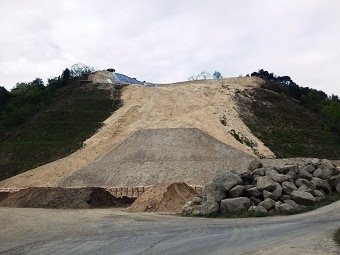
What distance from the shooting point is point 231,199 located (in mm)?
17656

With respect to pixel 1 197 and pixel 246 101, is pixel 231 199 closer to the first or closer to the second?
pixel 1 197

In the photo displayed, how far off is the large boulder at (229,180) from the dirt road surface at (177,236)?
284cm

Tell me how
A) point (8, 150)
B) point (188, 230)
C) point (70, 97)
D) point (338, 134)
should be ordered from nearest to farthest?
1. point (188, 230)
2. point (8, 150)
3. point (338, 134)
4. point (70, 97)

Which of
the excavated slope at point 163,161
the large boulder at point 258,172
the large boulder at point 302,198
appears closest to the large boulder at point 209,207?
the large boulder at point 258,172

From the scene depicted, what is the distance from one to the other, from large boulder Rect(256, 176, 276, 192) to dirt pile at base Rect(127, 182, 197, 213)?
474 cm

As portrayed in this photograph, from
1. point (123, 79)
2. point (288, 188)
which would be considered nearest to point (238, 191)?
point (288, 188)

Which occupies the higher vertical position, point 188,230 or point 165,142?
point 165,142

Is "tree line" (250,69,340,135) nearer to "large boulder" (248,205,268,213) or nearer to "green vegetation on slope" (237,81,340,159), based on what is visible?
"green vegetation on slope" (237,81,340,159)

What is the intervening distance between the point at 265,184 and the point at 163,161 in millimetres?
17150

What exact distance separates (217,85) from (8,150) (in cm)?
3003

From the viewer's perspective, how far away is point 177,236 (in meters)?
12.3

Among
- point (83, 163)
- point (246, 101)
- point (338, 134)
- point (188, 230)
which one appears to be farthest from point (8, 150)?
point (338, 134)

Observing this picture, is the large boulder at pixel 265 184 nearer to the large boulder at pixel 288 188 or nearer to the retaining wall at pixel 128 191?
the large boulder at pixel 288 188

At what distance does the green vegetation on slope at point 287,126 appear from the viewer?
134 ft
